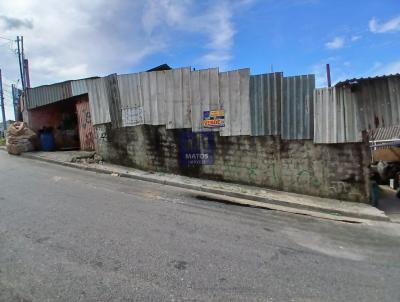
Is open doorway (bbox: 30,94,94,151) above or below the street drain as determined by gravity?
above

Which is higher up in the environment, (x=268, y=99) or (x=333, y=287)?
(x=268, y=99)

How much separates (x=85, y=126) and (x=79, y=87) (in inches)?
68.9

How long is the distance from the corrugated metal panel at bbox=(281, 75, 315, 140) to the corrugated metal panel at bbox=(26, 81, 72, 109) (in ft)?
32.4

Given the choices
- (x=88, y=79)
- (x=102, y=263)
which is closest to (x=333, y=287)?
(x=102, y=263)

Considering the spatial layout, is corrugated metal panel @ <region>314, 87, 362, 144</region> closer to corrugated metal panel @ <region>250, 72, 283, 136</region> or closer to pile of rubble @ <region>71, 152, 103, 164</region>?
corrugated metal panel @ <region>250, 72, 283, 136</region>

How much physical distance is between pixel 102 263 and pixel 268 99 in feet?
20.6

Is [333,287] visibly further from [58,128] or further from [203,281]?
[58,128]

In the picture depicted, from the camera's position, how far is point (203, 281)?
13.6ft

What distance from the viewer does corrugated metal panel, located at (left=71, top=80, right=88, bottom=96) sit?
1416 cm

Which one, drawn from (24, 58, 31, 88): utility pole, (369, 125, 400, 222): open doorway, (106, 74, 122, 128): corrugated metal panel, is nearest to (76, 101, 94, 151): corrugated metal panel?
Answer: (106, 74, 122, 128): corrugated metal panel

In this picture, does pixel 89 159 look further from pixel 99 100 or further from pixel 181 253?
pixel 181 253

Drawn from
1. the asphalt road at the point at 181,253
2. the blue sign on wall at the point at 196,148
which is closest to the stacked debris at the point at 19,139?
the asphalt road at the point at 181,253

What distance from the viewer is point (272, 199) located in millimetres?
8430

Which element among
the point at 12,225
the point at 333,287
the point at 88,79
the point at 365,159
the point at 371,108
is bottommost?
the point at 333,287
